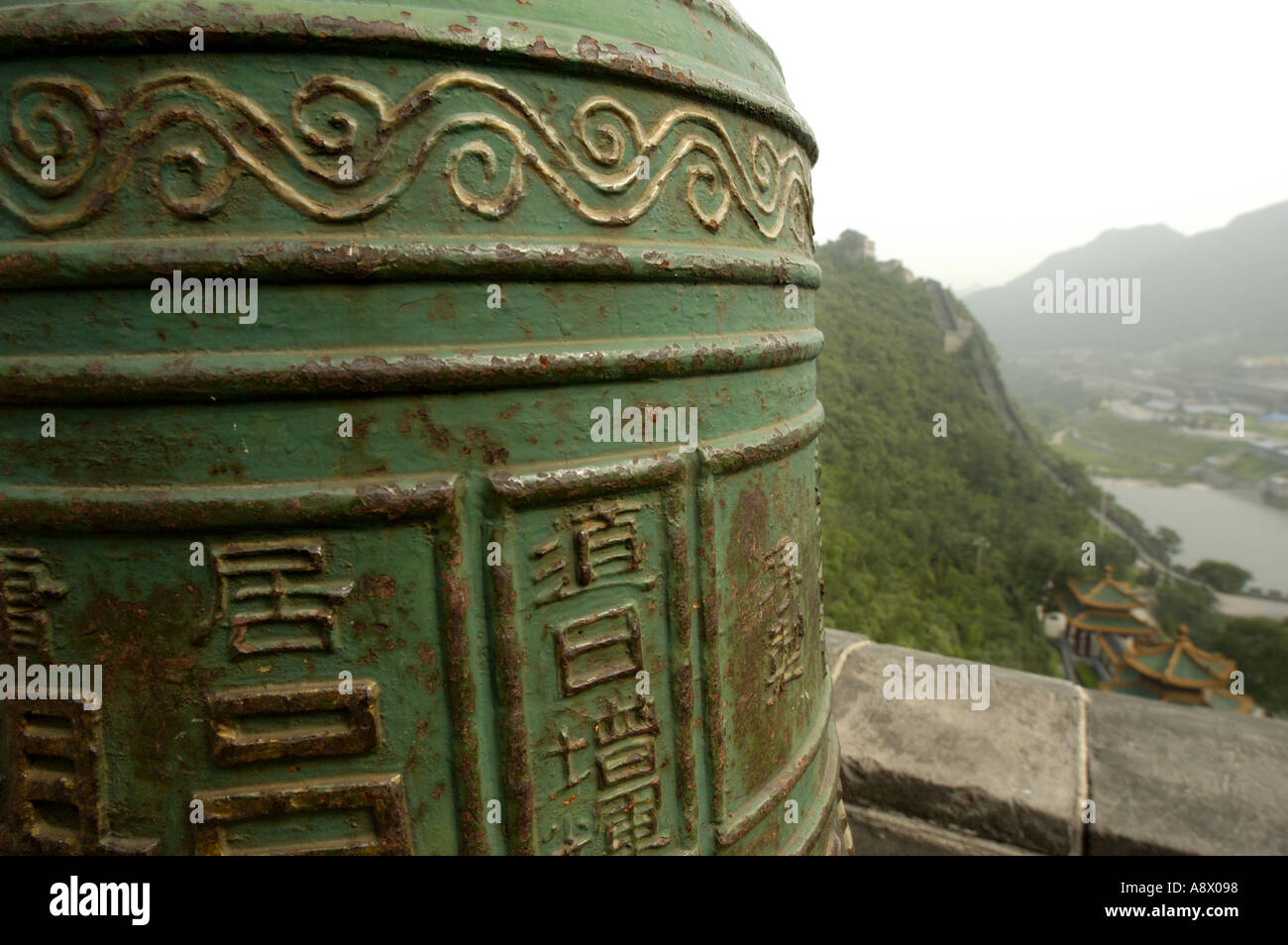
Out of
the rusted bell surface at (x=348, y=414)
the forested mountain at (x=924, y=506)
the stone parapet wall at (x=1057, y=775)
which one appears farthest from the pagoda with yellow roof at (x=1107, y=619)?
the rusted bell surface at (x=348, y=414)

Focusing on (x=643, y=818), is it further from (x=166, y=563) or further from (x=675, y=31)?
(x=675, y=31)

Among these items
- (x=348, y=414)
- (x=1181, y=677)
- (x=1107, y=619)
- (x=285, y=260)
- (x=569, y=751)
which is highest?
(x=285, y=260)

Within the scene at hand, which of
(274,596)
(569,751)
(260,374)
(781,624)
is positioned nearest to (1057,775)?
(781,624)

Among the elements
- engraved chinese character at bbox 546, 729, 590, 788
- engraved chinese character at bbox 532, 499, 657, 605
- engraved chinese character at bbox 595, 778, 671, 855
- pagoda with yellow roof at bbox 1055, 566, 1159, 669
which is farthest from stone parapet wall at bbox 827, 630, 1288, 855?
pagoda with yellow roof at bbox 1055, 566, 1159, 669

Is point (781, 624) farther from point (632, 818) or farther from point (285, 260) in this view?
point (285, 260)
